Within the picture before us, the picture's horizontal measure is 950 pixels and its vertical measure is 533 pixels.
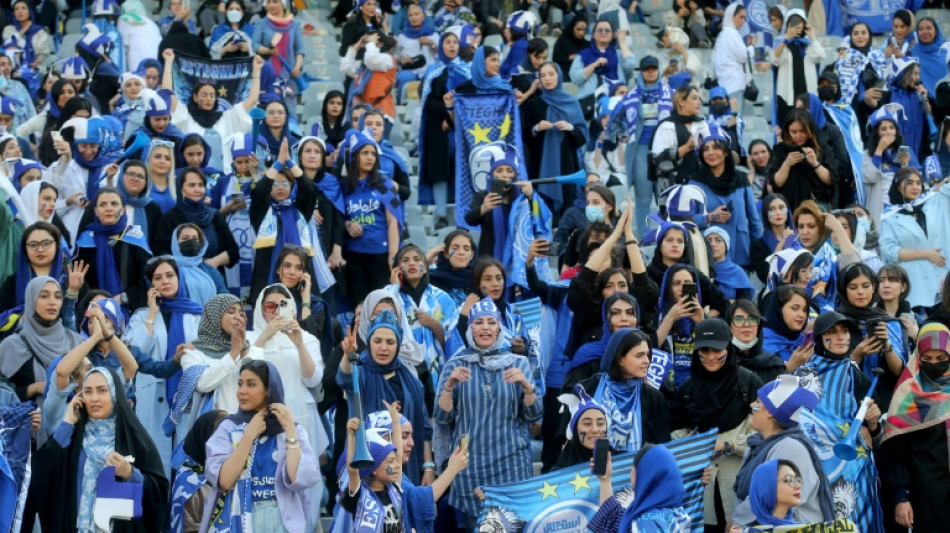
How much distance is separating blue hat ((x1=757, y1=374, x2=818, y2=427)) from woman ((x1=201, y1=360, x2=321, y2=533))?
7.78ft

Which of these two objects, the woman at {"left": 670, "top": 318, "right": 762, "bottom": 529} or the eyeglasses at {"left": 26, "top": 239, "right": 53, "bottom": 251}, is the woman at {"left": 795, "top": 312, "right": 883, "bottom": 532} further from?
the eyeglasses at {"left": 26, "top": 239, "right": 53, "bottom": 251}

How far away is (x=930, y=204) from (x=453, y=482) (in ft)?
18.2

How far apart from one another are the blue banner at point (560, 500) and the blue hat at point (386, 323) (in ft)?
4.27

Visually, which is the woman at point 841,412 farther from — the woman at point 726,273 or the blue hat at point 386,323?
the blue hat at point 386,323

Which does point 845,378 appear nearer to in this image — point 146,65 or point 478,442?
point 478,442

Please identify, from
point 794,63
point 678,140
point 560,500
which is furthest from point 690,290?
point 794,63

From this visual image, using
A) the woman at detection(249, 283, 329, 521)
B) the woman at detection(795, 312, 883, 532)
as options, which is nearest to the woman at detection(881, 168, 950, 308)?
the woman at detection(795, 312, 883, 532)

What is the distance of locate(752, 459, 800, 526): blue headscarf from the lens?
10.6 m

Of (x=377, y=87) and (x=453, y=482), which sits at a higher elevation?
(x=377, y=87)

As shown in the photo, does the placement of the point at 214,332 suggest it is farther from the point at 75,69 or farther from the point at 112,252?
the point at 75,69

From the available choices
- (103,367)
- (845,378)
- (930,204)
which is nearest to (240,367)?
→ (103,367)

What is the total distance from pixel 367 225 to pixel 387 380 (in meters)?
3.06

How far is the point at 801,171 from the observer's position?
16.8m

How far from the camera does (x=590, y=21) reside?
69.5 feet
